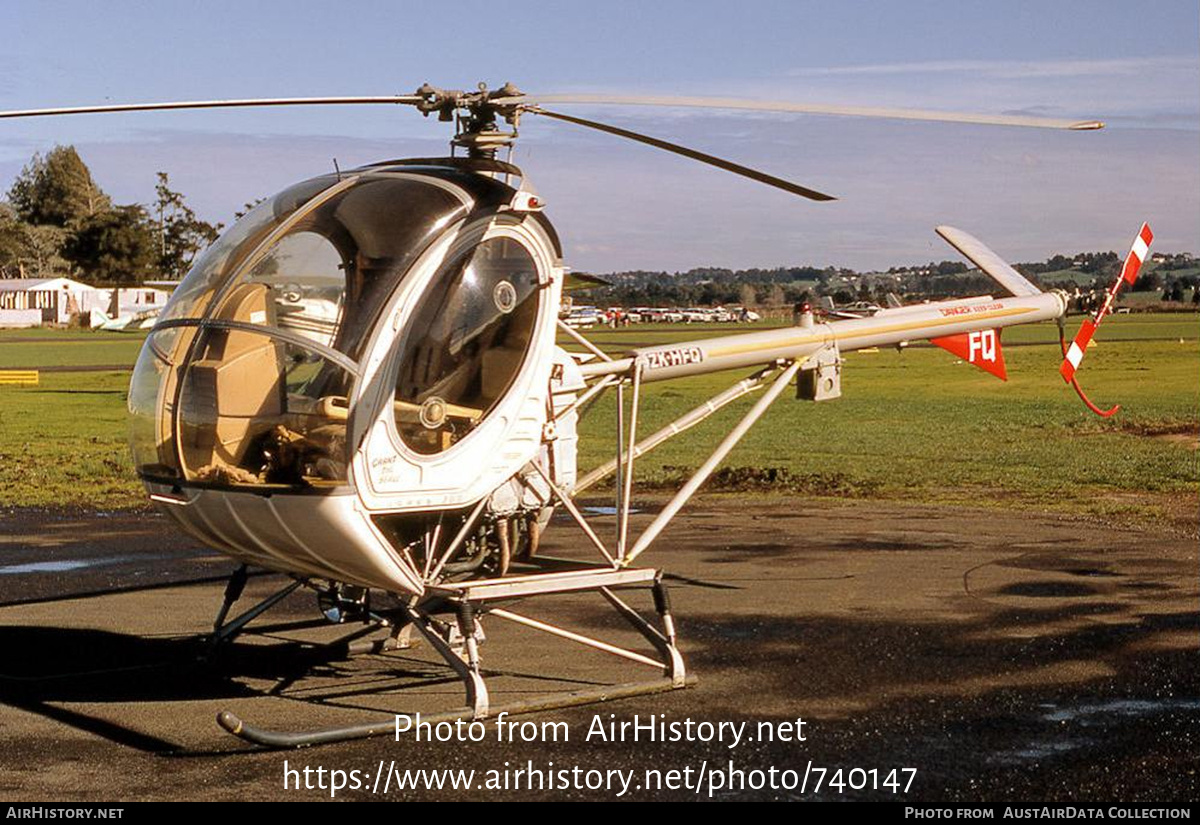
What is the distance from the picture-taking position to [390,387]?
815 centimetres

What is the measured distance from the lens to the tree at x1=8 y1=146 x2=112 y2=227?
527 feet

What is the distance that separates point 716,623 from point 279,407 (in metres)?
4.17

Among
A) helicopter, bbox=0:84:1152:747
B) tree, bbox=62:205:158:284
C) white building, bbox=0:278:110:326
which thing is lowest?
white building, bbox=0:278:110:326

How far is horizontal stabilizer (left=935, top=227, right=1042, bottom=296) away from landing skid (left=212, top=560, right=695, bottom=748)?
5.61m

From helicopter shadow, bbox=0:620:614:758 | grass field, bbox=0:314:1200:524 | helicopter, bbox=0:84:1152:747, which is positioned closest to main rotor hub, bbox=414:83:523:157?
helicopter, bbox=0:84:1152:747

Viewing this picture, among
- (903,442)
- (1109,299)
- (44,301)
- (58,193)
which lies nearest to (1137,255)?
(1109,299)

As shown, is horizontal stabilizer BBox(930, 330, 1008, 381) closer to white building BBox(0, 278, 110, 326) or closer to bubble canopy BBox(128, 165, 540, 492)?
bubble canopy BBox(128, 165, 540, 492)

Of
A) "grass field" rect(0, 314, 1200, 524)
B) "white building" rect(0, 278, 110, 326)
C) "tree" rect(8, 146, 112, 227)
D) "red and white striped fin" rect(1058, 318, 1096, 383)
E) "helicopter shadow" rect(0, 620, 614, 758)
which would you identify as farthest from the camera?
"tree" rect(8, 146, 112, 227)

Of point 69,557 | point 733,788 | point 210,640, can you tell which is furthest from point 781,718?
point 69,557

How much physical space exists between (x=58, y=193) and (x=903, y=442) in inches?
5942

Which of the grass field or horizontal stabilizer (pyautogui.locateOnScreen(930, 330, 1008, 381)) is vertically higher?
horizontal stabilizer (pyautogui.locateOnScreen(930, 330, 1008, 381))

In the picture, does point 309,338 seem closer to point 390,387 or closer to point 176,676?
point 390,387

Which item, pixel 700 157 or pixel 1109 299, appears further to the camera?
pixel 1109 299
